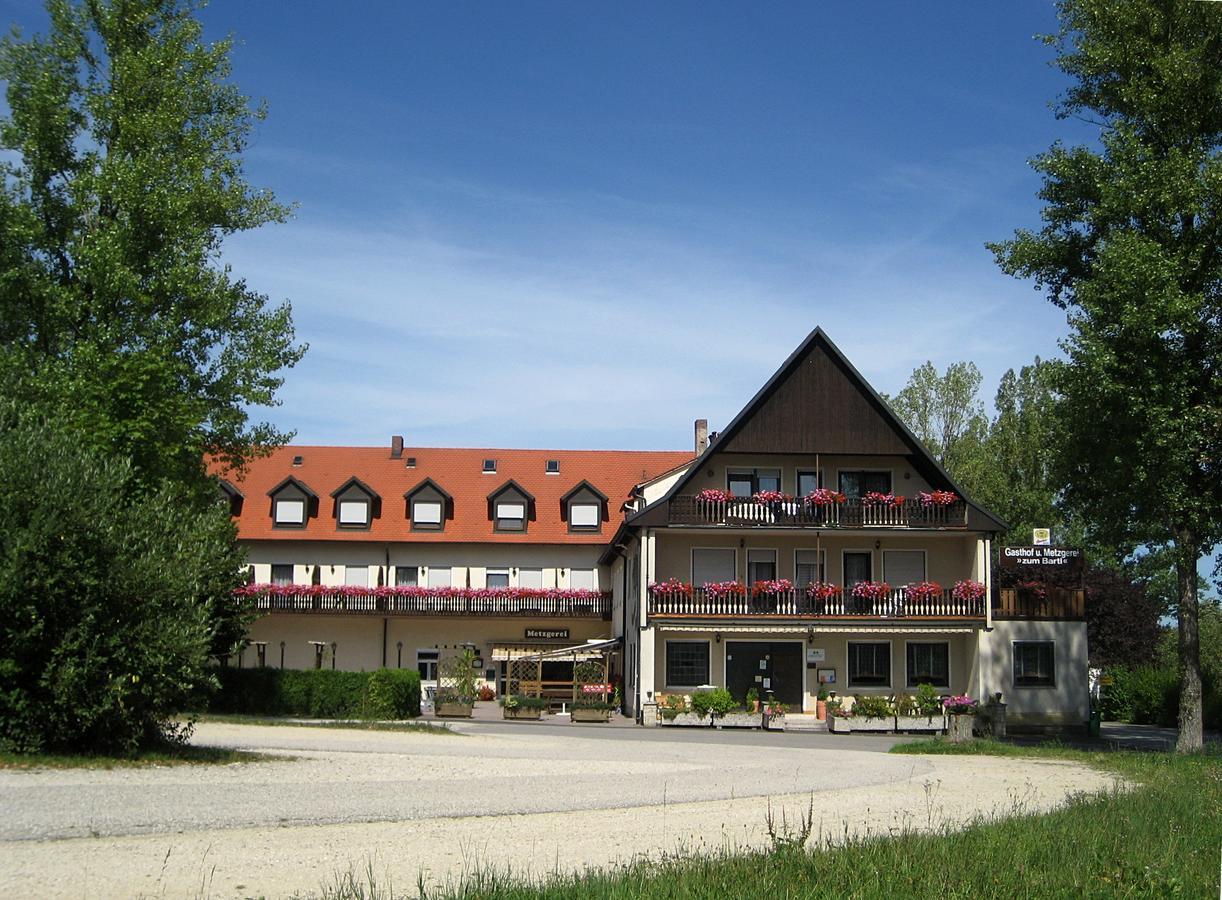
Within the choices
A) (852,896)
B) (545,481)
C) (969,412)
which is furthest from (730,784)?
(969,412)

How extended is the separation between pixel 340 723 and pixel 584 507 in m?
23.3

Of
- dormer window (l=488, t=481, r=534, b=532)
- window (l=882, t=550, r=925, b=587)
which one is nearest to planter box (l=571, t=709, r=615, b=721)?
window (l=882, t=550, r=925, b=587)

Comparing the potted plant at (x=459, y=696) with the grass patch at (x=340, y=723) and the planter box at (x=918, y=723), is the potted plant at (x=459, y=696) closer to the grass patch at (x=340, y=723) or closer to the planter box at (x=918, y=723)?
the grass patch at (x=340, y=723)

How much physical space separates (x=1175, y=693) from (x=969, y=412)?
18.5 m

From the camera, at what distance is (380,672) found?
3712 cm

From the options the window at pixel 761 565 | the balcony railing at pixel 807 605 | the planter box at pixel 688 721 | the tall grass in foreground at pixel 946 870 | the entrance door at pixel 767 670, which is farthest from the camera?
the window at pixel 761 565

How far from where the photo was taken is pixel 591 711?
40156mm

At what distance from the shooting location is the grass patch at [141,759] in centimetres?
1831

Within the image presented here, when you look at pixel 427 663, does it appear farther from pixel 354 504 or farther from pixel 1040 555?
pixel 1040 555

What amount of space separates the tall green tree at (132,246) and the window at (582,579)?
22552 mm

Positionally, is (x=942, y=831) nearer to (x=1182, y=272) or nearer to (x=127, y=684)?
(x=127, y=684)

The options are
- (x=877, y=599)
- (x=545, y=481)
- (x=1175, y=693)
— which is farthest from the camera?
(x=545, y=481)

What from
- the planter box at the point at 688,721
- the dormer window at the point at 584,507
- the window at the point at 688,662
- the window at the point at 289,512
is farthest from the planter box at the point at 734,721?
the window at the point at 289,512

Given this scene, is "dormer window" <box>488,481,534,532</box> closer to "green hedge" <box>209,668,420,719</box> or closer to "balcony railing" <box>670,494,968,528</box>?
"balcony railing" <box>670,494,968,528</box>
